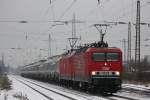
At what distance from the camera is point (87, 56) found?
3008 centimetres

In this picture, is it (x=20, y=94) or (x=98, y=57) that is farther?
(x=98, y=57)

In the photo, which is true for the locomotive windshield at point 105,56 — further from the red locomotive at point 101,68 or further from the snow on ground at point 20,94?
the snow on ground at point 20,94

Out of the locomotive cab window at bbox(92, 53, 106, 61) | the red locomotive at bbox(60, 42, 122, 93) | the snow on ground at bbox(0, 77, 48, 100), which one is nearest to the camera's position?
the snow on ground at bbox(0, 77, 48, 100)

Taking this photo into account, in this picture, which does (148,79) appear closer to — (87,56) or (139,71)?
(139,71)

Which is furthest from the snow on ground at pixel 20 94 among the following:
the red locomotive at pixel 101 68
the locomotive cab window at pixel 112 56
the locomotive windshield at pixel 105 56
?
Answer: the locomotive cab window at pixel 112 56

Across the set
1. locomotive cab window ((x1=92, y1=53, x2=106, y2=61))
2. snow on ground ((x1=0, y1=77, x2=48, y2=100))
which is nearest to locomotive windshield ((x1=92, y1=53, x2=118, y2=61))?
locomotive cab window ((x1=92, y1=53, x2=106, y2=61))

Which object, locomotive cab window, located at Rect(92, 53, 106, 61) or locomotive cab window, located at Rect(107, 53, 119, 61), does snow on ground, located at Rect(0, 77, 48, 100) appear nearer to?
locomotive cab window, located at Rect(92, 53, 106, 61)

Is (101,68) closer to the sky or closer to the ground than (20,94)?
closer to the sky

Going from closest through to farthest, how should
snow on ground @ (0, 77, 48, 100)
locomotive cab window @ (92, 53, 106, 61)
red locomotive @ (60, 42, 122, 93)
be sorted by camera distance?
snow on ground @ (0, 77, 48, 100) → red locomotive @ (60, 42, 122, 93) → locomotive cab window @ (92, 53, 106, 61)

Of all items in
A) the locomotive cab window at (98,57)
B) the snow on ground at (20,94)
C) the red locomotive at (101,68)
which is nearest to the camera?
the snow on ground at (20,94)

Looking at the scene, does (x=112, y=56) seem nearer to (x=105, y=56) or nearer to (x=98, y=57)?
(x=105, y=56)

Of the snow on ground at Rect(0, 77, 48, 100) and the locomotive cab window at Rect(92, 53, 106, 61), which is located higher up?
the locomotive cab window at Rect(92, 53, 106, 61)

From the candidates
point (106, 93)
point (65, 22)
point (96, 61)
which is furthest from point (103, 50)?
point (65, 22)

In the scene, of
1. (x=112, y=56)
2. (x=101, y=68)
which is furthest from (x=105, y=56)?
(x=101, y=68)
